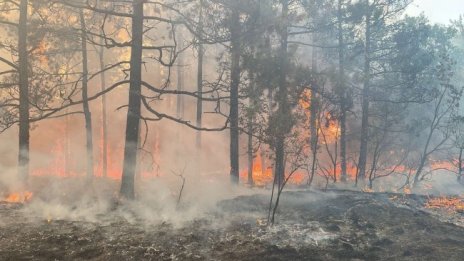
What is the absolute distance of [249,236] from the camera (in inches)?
421

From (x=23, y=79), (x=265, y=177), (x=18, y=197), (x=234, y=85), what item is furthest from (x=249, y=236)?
(x=265, y=177)

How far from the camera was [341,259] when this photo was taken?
946 cm

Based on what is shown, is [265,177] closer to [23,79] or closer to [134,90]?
[134,90]

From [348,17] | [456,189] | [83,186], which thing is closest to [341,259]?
[83,186]

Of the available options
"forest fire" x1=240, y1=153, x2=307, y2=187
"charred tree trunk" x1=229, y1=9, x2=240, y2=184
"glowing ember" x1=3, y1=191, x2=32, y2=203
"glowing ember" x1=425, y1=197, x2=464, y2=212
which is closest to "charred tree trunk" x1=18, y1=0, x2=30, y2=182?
"glowing ember" x1=3, y1=191, x2=32, y2=203

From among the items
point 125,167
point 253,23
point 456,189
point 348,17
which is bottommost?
point 456,189

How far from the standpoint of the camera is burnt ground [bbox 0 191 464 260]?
9484mm

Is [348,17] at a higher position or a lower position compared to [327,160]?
higher

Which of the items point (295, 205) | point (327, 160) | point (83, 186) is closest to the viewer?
point (295, 205)

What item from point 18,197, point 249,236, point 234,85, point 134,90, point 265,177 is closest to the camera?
point 249,236

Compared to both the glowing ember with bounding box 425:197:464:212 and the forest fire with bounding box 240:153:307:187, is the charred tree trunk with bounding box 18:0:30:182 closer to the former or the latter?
the forest fire with bounding box 240:153:307:187

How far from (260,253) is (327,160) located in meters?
30.9

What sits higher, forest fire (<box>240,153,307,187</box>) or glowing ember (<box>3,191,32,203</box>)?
glowing ember (<box>3,191,32,203</box>)

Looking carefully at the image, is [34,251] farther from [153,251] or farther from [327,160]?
[327,160]
